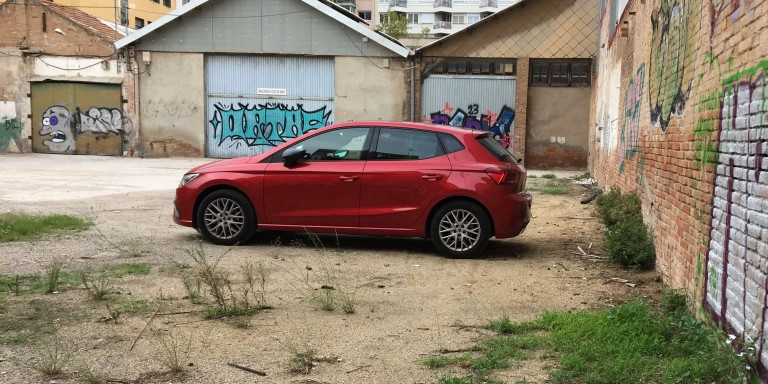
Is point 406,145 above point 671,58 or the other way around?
the other way around

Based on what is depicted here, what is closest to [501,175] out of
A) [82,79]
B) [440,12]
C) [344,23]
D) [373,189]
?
[373,189]

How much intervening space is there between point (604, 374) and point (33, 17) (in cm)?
2743

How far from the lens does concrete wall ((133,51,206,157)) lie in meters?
24.8

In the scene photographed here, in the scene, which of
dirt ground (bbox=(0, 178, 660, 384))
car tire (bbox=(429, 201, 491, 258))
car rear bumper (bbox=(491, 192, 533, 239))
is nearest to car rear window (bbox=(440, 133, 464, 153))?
car tire (bbox=(429, 201, 491, 258))

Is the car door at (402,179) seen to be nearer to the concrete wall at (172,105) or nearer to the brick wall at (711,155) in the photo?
the brick wall at (711,155)

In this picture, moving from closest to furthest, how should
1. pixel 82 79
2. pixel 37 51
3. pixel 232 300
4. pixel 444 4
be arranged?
1. pixel 232 300
2. pixel 37 51
3. pixel 82 79
4. pixel 444 4

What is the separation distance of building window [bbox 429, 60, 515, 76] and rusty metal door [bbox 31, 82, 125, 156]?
12.7 m

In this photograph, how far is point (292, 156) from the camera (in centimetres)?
767

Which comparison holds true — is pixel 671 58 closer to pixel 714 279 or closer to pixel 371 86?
pixel 714 279

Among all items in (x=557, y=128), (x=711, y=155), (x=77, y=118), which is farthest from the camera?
(x=77, y=118)

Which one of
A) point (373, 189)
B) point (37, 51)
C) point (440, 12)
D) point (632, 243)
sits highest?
point (440, 12)

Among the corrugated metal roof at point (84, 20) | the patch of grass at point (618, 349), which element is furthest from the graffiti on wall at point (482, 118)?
the patch of grass at point (618, 349)

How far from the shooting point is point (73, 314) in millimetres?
4891

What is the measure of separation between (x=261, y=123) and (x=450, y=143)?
18.6 m
